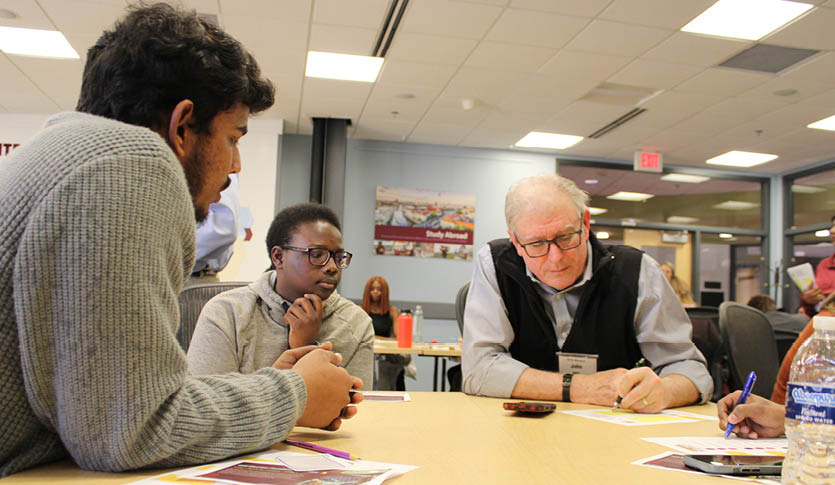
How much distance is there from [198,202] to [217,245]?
1754 mm

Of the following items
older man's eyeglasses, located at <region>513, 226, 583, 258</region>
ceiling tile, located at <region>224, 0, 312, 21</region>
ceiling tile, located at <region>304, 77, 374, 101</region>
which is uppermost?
ceiling tile, located at <region>224, 0, 312, 21</region>

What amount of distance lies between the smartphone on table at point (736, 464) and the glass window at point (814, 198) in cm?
846

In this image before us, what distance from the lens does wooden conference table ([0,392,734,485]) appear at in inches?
33.7

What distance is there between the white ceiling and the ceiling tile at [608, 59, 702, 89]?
16mm

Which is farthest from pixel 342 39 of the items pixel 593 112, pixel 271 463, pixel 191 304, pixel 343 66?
pixel 271 463

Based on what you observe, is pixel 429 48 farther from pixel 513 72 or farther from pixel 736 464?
pixel 736 464

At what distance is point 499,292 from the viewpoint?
2.03 m

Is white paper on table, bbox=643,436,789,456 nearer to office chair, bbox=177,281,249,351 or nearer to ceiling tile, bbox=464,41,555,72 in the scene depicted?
office chair, bbox=177,281,249,351

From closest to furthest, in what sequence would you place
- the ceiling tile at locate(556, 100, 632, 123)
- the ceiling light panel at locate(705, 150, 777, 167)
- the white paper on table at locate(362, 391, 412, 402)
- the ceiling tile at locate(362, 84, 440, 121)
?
the white paper on table at locate(362, 391, 412, 402)
the ceiling tile at locate(362, 84, 440, 121)
the ceiling tile at locate(556, 100, 632, 123)
the ceiling light panel at locate(705, 150, 777, 167)

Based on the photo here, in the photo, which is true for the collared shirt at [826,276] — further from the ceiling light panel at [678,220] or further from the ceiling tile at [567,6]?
the ceiling tile at [567,6]

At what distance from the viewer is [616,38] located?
15.3ft

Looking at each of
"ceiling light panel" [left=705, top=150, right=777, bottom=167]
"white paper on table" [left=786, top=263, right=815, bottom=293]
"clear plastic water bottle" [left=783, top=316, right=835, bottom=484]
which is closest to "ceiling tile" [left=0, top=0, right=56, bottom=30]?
"clear plastic water bottle" [left=783, top=316, right=835, bottom=484]

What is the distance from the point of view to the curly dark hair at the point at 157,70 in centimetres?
91

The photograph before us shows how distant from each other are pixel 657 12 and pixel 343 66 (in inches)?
101
